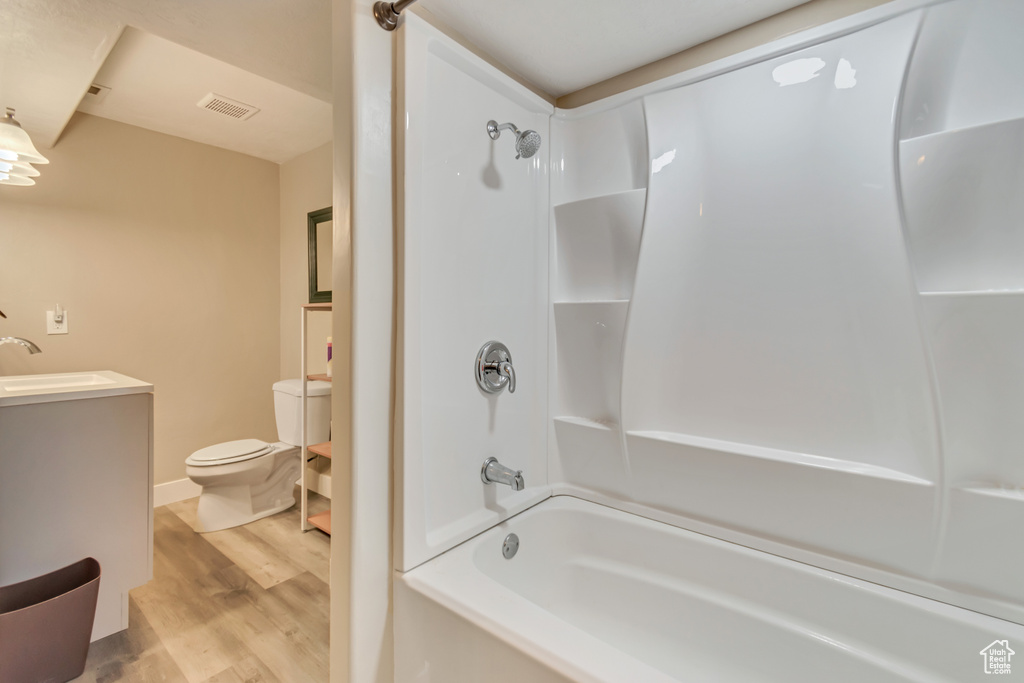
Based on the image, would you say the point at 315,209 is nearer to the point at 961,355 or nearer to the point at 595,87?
the point at 595,87

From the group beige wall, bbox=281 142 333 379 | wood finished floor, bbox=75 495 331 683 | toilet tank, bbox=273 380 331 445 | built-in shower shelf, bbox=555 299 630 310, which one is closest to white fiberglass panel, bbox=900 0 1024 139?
built-in shower shelf, bbox=555 299 630 310

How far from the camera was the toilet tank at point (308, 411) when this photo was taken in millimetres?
2576

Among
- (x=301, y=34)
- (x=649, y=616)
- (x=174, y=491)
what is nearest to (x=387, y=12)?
(x=301, y=34)

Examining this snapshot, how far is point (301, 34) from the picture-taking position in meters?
1.36

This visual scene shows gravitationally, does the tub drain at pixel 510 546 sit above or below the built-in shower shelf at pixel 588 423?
below

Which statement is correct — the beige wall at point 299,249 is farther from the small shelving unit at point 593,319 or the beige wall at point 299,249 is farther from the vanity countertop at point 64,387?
the small shelving unit at point 593,319

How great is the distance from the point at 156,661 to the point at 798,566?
219 cm

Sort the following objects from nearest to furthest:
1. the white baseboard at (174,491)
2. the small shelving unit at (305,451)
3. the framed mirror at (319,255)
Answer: the small shelving unit at (305,451)
the white baseboard at (174,491)
the framed mirror at (319,255)

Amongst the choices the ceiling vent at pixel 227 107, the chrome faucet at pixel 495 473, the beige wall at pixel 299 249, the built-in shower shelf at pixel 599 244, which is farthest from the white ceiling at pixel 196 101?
the chrome faucet at pixel 495 473

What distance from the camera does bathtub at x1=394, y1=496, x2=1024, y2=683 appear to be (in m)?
0.87

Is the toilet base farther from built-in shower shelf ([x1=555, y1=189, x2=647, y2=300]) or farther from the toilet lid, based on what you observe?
built-in shower shelf ([x1=555, y1=189, x2=647, y2=300])

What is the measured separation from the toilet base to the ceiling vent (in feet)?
6.77

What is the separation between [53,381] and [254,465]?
1015 mm

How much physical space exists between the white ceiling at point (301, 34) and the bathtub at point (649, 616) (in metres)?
1.46
